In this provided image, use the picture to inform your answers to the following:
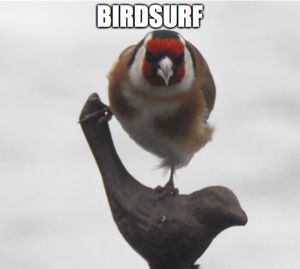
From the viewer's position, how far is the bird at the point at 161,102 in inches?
46.9

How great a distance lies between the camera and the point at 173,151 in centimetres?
126

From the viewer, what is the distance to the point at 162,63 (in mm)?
1110

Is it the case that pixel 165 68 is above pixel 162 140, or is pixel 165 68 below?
above

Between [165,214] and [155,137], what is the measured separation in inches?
9.5

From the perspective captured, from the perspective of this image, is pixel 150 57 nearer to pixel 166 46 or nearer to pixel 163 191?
pixel 166 46

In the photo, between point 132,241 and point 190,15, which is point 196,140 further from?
point 190,15

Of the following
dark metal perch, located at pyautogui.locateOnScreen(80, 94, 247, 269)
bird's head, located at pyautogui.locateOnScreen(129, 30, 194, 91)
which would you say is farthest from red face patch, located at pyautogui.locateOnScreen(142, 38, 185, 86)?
dark metal perch, located at pyautogui.locateOnScreen(80, 94, 247, 269)

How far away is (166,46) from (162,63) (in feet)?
0.08

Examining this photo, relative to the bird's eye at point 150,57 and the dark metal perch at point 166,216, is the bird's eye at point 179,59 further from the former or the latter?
the dark metal perch at point 166,216

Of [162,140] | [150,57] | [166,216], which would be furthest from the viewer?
[162,140]

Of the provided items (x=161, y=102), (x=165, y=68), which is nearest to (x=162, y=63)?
(x=165, y=68)

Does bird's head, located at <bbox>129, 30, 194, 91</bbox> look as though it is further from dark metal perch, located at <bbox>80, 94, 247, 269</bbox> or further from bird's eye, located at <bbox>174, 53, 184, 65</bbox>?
dark metal perch, located at <bbox>80, 94, 247, 269</bbox>

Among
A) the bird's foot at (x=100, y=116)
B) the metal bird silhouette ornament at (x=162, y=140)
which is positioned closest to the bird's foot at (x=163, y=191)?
the metal bird silhouette ornament at (x=162, y=140)

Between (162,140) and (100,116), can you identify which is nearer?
(100,116)
